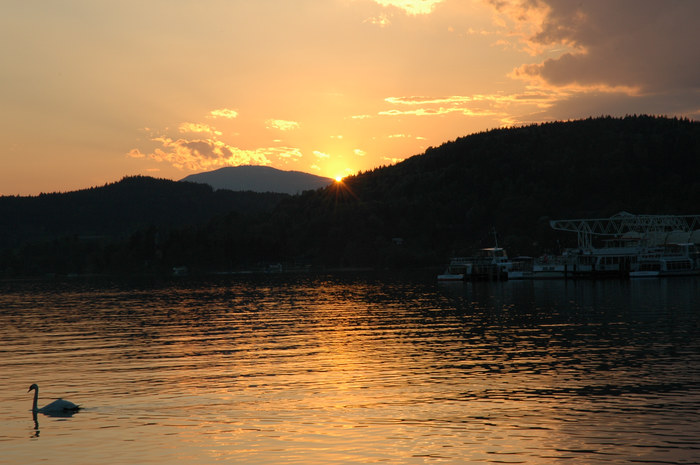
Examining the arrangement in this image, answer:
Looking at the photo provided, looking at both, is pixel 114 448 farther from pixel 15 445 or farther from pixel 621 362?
pixel 621 362

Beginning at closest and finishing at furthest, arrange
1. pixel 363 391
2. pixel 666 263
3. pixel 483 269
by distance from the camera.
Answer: pixel 363 391
pixel 666 263
pixel 483 269

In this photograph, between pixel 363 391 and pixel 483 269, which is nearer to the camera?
pixel 363 391

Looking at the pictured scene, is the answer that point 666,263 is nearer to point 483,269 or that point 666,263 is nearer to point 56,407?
point 483,269

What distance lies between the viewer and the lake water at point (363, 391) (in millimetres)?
25094

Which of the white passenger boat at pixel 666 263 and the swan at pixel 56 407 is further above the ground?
the white passenger boat at pixel 666 263

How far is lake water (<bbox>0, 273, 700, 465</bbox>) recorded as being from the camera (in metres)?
25.1

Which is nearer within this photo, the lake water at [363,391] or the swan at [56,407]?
the lake water at [363,391]

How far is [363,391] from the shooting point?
114 ft

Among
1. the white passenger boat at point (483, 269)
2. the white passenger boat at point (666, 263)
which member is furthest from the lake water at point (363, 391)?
the white passenger boat at point (483, 269)

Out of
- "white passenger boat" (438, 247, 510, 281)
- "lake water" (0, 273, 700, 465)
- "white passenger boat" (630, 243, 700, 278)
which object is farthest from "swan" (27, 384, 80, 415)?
"white passenger boat" (630, 243, 700, 278)

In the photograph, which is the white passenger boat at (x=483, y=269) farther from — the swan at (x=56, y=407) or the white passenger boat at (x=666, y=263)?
Answer: the swan at (x=56, y=407)

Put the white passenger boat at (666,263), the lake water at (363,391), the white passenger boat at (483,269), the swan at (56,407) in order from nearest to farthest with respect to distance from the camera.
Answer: the lake water at (363,391) < the swan at (56,407) < the white passenger boat at (666,263) < the white passenger boat at (483,269)

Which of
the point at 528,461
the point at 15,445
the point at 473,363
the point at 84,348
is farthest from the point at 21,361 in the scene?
the point at 528,461

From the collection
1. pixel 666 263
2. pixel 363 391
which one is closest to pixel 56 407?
pixel 363 391
